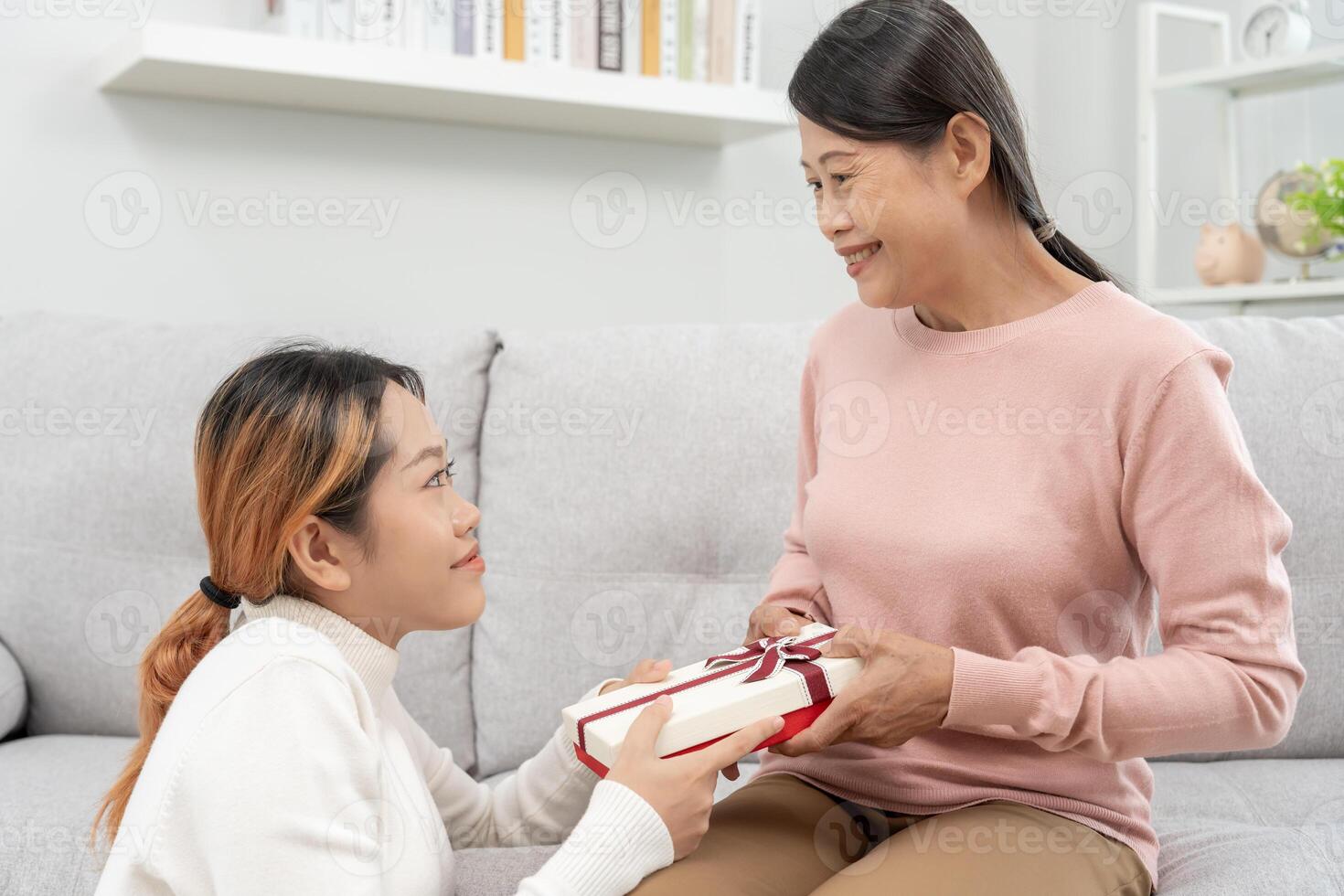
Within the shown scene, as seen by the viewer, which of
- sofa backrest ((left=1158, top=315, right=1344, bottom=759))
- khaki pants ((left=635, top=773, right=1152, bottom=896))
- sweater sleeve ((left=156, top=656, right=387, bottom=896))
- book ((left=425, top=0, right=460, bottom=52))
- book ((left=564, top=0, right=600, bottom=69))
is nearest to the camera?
sweater sleeve ((left=156, top=656, right=387, bottom=896))

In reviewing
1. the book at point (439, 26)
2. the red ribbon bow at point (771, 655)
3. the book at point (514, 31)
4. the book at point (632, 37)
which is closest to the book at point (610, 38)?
the book at point (632, 37)

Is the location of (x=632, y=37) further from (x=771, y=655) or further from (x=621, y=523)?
→ (x=771, y=655)

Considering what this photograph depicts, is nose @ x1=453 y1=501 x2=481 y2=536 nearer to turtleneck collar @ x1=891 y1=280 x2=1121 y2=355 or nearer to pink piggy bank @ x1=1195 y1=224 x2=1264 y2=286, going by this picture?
turtleneck collar @ x1=891 y1=280 x2=1121 y2=355

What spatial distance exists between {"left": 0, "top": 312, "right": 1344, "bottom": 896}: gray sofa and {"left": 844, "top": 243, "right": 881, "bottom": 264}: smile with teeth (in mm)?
502

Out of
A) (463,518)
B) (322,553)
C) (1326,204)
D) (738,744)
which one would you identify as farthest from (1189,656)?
(1326,204)

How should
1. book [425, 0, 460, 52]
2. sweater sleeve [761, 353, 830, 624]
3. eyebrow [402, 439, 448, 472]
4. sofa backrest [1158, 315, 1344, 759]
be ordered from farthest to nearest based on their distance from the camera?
book [425, 0, 460, 52]
sofa backrest [1158, 315, 1344, 759]
sweater sleeve [761, 353, 830, 624]
eyebrow [402, 439, 448, 472]

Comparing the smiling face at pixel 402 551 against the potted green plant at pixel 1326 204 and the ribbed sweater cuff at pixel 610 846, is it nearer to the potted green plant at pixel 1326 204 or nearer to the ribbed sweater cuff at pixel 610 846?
the ribbed sweater cuff at pixel 610 846

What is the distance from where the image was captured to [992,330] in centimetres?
113

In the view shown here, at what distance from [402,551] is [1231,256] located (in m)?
1.76

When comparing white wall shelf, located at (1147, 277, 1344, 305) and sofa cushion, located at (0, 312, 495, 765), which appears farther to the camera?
white wall shelf, located at (1147, 277, 1344, 305)

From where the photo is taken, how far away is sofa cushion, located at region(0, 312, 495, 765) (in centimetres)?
160

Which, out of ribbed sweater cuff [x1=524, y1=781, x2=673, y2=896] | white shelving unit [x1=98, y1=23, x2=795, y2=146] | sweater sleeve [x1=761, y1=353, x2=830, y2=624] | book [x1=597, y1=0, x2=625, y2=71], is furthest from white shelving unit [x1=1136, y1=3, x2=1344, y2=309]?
ribbed sweater cuff [x1=524, y1=781, x2=673, y2=896]

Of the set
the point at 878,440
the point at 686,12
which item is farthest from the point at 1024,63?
the point at 878,440

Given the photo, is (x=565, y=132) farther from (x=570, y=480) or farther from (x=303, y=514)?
(x=303, y=514)
